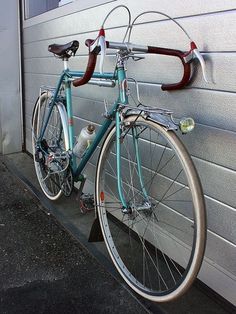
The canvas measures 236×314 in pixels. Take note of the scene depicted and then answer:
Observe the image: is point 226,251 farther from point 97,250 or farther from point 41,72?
point 41,72

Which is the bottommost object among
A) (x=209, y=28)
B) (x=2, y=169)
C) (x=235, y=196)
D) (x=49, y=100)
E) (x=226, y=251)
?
(x=2, y=169)

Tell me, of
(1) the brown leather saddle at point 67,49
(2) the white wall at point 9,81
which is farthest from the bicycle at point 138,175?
(2) the white wall at point 9,81

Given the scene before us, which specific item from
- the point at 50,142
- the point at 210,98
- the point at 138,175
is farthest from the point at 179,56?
the point at 50,142

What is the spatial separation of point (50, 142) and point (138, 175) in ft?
4.19

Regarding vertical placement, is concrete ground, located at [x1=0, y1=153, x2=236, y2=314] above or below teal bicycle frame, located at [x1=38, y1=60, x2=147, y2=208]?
below

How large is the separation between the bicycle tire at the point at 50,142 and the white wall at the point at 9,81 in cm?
134

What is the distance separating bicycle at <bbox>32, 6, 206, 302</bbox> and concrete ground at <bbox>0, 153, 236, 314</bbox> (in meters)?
0.13

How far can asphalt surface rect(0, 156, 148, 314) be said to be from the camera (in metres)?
2.12

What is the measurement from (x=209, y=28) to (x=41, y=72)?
2.71 metres

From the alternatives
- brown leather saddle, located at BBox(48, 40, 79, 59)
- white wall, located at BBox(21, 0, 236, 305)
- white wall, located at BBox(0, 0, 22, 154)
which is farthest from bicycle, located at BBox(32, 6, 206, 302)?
white wall, located at BBox(0, 0, 22, 154)

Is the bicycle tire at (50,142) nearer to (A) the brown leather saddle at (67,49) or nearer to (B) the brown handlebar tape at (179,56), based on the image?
(A) the brown leather saddle at (67,49)

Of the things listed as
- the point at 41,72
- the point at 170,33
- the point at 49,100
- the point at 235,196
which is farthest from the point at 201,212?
the point at 41,72

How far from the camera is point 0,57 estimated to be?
15.1 ft

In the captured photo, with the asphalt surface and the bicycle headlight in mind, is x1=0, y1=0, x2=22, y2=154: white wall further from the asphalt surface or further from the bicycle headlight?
the bicycle headlight
